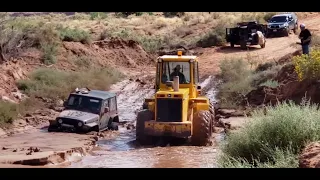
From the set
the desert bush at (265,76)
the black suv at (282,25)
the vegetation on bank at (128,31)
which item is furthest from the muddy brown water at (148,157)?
the black suv at (282,25)

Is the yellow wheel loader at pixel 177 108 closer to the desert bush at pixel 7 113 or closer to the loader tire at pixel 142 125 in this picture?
the loader tire at pixel 142 125

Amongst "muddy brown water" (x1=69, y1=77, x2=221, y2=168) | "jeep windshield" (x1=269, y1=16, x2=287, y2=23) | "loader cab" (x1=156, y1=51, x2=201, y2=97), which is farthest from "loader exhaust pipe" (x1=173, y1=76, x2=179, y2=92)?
"jeep windshield" (x1=269, y1=16, x2=287, y2=23)

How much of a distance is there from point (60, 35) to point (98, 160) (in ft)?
84.8

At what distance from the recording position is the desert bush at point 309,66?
20938mm

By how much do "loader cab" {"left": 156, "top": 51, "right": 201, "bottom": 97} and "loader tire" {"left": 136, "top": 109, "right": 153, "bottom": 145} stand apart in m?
0.94

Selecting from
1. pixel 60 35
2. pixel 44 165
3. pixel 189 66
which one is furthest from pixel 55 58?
pixel 44 165

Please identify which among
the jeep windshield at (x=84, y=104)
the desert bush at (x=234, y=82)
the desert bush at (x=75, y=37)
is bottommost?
the desert bush at (x=234, y=82)

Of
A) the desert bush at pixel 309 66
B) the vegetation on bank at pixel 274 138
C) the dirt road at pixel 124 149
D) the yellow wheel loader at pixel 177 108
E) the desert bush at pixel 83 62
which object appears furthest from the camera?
the desert bush at pixel 83 62

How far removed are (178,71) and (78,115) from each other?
4.34 m

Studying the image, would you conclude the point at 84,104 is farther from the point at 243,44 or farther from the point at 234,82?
the point at 243,44

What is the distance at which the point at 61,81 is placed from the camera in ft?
98.6

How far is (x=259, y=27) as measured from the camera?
42.6m

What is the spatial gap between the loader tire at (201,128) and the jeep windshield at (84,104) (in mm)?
4539
